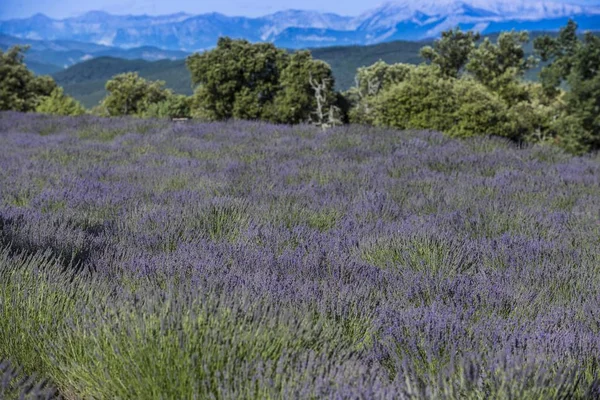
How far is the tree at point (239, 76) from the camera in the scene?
2431 cm

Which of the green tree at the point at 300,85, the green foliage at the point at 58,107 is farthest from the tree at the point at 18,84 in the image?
the green tree at the point at 300,85

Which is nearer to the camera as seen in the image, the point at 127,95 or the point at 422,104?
the point at 422,104

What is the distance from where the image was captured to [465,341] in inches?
67.1

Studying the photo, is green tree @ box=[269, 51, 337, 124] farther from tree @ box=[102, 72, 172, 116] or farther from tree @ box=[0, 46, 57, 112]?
tree @ box=[0, 46, 57, 112]

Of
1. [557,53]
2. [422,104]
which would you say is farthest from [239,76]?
[557,53]

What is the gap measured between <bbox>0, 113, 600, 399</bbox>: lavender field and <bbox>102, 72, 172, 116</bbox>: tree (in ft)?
88.8

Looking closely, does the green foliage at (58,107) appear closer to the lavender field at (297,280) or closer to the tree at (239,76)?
the tree at (239,76)

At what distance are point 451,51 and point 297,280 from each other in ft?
128

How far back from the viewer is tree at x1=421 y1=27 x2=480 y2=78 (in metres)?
38.0

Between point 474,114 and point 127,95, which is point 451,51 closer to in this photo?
point 127,95

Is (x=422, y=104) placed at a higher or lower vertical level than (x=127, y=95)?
higher

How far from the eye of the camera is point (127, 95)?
31.8 m

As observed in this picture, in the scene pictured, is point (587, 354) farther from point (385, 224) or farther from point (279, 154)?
point (279, 154)

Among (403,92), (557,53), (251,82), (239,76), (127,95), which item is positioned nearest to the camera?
(403,92)
